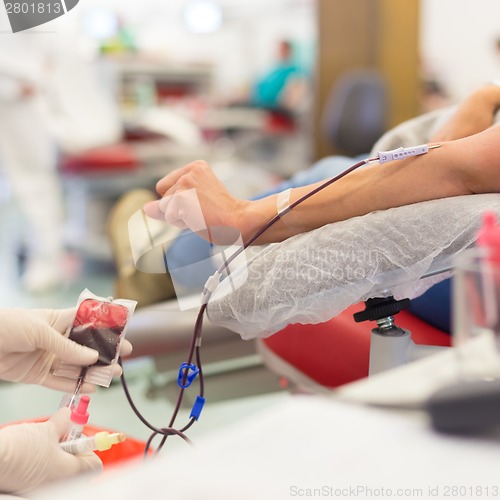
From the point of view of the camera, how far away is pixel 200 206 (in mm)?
795

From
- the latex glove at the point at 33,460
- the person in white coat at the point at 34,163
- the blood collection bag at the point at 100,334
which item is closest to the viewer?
the latex glove at the point at 33,460

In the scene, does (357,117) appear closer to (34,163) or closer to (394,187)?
(34,163)

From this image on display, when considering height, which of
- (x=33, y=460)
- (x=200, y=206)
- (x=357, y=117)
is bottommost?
(x=357, y=117)

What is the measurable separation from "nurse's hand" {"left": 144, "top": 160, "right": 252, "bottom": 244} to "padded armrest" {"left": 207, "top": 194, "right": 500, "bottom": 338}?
7 cm

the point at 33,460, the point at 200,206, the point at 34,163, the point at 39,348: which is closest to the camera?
the point at 33,460

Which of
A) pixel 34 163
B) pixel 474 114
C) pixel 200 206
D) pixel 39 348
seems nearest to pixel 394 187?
pixel 200 206

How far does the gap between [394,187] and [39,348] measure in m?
0.47

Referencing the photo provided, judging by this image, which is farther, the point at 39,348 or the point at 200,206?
the point at 200,206

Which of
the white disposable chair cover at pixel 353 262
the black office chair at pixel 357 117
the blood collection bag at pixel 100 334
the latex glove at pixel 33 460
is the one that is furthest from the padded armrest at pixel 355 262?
the black office chair at pixel 357 117

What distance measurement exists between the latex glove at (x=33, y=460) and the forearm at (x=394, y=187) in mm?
336

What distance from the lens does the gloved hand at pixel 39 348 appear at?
0.66 meters

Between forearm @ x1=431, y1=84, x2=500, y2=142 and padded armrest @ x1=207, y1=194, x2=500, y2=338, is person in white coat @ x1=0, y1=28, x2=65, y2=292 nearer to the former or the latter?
forearm @ x1=431, y1=84, x2=500, y2=142

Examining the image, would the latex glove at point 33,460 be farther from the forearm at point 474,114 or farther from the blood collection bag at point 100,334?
the forearm at point 474,114

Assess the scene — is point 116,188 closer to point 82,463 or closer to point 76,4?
point 76,4
